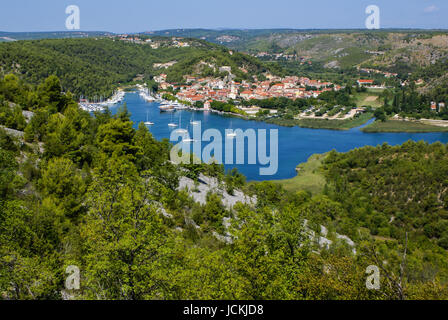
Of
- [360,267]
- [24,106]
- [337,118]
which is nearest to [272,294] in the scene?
[360,267]

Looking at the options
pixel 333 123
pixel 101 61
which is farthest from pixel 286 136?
pixel 101 61

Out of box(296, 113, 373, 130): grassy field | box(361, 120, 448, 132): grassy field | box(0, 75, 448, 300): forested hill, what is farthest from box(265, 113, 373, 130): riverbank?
box(0, 75, 448, 300): forested hill

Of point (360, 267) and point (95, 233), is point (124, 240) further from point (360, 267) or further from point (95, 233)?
point (360, 267)

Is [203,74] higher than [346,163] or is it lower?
higher

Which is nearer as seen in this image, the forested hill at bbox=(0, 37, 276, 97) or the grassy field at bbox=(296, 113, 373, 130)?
the grassy field at bbox=(296, 113, 373, 130)

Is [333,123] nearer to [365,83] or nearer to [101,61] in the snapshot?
[365,83]

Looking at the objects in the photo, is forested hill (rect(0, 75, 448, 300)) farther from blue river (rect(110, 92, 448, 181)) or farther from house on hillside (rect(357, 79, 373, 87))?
→ house on hillside (rect(357, 79, 373, 87))

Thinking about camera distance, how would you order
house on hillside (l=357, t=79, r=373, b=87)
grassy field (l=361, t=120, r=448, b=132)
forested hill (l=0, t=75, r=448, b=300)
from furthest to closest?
house on hillside (l=357, t=79, r=373, b=87) < grassy field (l=361, t=120, r=448, b=132) < forested hill (l=0, t=75, r=448, b=300)

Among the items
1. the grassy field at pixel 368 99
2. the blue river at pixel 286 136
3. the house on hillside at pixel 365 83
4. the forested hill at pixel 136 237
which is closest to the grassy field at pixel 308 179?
the blue river at pixel 286 136
